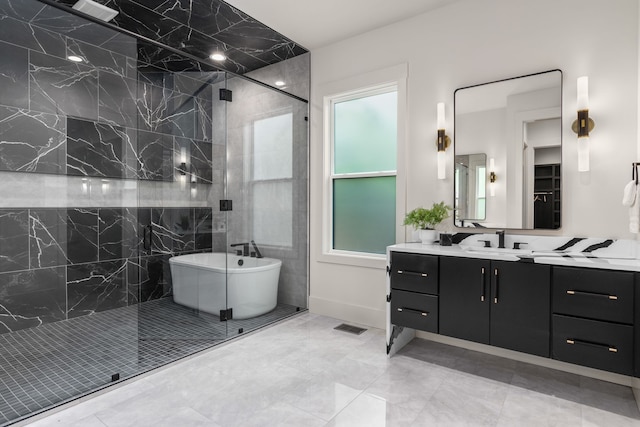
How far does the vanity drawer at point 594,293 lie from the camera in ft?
6.05

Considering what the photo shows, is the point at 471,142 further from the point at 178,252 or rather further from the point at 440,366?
the point at 178,252

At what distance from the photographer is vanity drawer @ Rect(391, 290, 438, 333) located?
2473 mm

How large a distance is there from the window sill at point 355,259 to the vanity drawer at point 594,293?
1485 mm

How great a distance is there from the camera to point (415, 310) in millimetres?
2551

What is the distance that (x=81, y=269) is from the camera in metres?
2.55

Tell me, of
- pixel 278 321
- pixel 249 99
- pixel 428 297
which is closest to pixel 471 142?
pixel 428 297

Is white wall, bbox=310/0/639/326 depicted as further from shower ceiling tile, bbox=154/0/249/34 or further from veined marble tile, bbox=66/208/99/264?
veined marble tile, bbox=66/208/99/264

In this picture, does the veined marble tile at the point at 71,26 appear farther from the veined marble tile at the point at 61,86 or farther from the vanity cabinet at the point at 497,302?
the vanity cabinet at the point at 497,302

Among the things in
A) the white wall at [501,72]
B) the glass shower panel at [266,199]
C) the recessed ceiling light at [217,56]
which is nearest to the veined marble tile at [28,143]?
the glass shower panel at [266,199]

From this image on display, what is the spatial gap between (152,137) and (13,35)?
1053 mm

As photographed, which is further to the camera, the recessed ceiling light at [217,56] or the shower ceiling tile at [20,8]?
the recessed ceiling light at [217,56]

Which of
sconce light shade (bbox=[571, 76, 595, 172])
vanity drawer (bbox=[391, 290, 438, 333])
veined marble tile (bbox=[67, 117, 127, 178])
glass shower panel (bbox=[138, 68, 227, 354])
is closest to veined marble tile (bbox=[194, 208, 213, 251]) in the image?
glass shower panel (bbox=[138, 68, 227, 354])

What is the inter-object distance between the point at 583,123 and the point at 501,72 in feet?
2.32

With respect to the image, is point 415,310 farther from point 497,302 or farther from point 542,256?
point 542,256
